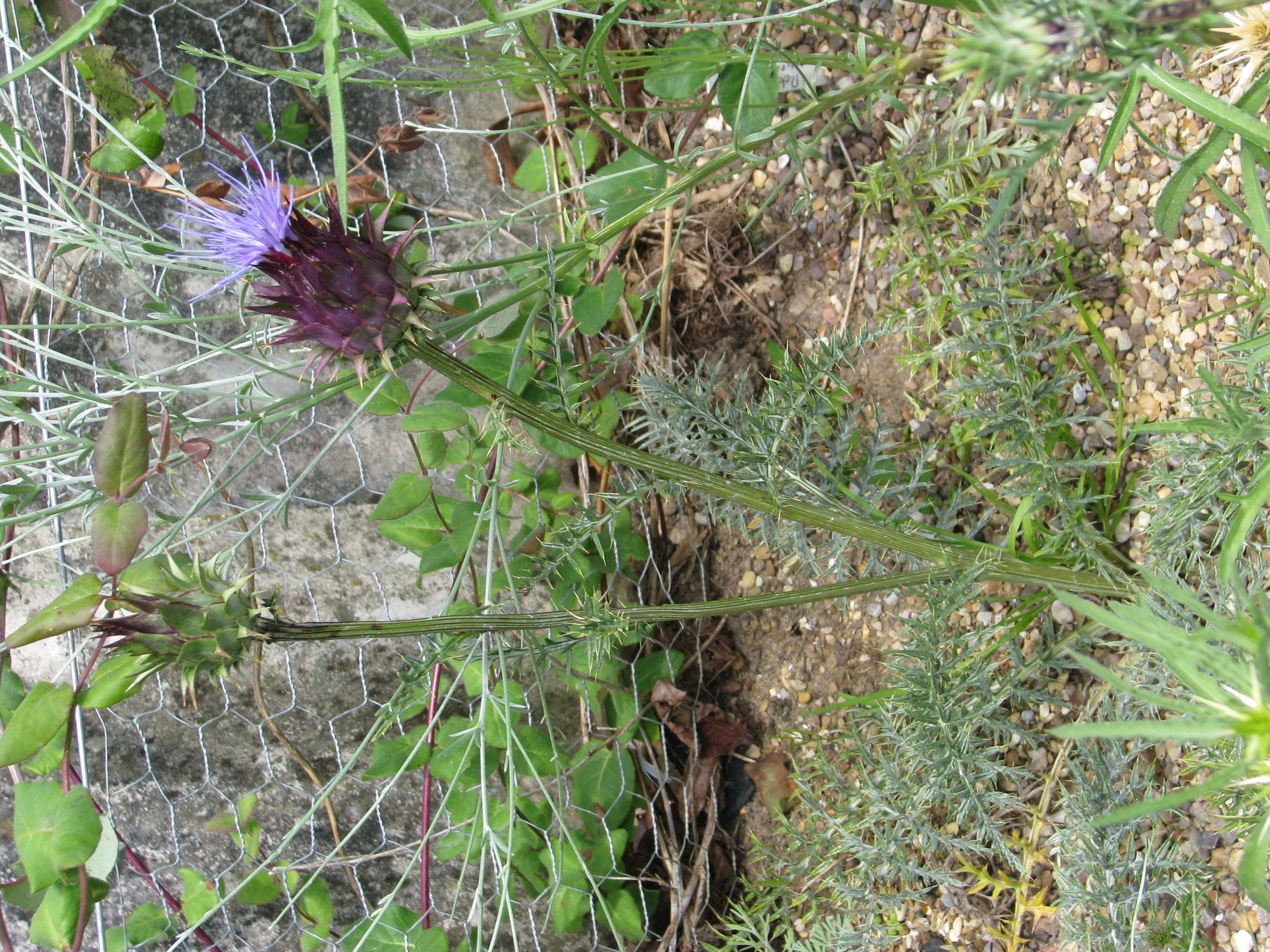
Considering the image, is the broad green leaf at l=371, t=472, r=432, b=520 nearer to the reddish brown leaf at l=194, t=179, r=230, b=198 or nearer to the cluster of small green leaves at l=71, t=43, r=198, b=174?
the reddish brown leaf at l=194, t=179, r=230, b=198

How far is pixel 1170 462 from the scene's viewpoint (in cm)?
119

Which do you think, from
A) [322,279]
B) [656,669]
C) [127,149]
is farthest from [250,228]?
[656,669]

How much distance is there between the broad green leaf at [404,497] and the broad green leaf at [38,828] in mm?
518

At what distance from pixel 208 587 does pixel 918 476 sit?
0.89 metres

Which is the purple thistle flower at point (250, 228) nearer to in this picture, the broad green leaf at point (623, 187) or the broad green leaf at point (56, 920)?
the broad green leaf at point (623, 187)

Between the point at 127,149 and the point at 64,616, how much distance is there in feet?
3.16

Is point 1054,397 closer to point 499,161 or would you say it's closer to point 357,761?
point 499,161

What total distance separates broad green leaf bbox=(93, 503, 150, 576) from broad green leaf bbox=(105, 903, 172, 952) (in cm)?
86

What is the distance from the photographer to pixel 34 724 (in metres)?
0.90

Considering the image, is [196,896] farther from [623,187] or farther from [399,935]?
[623,187]

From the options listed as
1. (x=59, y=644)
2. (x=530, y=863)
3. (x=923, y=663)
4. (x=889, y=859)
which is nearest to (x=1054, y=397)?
(x=923, y=663)

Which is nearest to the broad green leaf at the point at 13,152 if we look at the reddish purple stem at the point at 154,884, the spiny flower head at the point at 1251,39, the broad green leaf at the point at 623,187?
the broad green leaf at the point at 623,187

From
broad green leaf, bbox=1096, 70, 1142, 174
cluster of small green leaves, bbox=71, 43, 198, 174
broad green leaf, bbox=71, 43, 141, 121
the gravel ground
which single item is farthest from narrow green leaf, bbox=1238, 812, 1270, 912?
broad green leaf, bbox=71, 43, 141, 121

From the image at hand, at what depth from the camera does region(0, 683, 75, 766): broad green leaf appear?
884 mm
